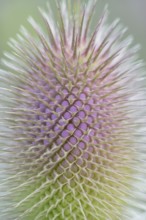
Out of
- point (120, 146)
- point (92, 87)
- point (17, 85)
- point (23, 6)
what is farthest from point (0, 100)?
point (23, 6)

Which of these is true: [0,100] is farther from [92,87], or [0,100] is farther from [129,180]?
[129,180]

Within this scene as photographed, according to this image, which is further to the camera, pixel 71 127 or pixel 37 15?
pixel 37 15

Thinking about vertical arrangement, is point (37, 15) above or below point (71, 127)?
above

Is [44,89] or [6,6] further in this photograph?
[6,6]

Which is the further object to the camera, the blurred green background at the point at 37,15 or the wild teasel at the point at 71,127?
the blurred green background at the point at 37,15

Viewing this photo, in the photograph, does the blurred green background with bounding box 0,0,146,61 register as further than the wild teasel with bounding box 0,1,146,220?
Yes
